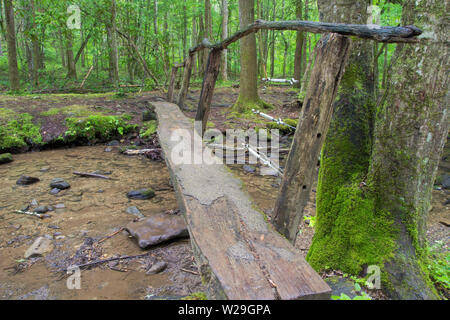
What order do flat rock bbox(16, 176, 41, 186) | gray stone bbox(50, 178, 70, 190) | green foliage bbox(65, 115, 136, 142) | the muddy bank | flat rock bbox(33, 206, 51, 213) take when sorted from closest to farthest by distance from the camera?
the muddy bank, flat rock bbox(33, 206, 51, 213), gray stone bbox(50, 178, 70, 190), flat rock bbox(16, 176, 41, 186), green foliage bbox(65, 115, 136, 142)

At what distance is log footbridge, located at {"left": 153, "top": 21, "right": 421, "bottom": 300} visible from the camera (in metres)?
1.71

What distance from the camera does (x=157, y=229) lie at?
354 centimetres

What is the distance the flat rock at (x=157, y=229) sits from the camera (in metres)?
3.37

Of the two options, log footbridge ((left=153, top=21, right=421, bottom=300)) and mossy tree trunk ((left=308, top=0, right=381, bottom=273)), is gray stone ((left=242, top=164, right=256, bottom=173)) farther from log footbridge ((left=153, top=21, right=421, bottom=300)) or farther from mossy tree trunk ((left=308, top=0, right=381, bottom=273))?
mossy tree trunk ((left=308, top=0, right=381, bottom=273))

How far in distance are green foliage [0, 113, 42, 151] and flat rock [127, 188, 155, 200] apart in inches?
143

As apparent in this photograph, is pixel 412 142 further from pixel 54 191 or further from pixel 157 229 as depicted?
pixel 54 191

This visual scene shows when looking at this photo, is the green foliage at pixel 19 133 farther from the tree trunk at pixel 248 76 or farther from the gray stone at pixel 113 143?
the tree trunk at pixel 248 76

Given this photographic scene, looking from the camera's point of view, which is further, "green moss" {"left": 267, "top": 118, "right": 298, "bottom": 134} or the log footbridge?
"green moss" {"left": 267, "top": 118, "right": 298, "bottom": 134}

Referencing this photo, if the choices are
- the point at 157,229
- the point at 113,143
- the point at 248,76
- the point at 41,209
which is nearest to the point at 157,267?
the point at 157,229

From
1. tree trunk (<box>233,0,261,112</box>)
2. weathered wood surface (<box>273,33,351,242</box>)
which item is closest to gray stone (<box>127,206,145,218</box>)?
weathered wood surface (<box>273,33,351,242</box>)

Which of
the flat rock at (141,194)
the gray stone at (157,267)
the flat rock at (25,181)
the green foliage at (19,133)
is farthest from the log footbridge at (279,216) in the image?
the green foliage at (19,133)

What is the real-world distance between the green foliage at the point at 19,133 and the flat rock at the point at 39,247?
13.9 feet

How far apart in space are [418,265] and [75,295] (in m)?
2.73

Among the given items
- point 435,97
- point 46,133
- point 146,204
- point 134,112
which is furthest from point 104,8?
point 435,97
